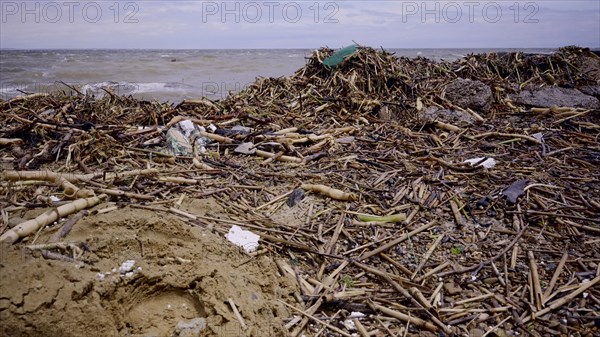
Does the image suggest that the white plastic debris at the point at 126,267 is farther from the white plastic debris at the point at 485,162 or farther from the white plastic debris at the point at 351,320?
the white plastic debris at the point at 485,162

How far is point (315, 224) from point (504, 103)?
5.49 metres

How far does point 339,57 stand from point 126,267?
20.6 ft

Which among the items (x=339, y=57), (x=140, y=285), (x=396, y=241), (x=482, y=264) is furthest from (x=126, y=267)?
(x=339, y=57)

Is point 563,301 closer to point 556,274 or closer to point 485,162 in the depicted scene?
point 556,274

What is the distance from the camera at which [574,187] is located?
3609 mm

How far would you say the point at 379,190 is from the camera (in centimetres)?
352

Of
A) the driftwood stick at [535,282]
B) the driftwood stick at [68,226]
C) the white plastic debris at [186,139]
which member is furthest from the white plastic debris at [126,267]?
the driftwood stick at [535,282]

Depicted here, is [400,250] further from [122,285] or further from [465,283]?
[122,285]

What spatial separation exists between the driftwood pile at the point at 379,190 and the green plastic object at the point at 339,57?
1216 mm

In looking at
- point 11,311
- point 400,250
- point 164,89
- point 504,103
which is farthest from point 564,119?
point 164,89

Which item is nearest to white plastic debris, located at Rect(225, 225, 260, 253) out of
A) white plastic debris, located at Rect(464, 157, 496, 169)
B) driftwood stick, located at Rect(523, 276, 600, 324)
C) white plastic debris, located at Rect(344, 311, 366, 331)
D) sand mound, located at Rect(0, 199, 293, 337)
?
sand mound, located at Rect(0, 199, 293, 337)

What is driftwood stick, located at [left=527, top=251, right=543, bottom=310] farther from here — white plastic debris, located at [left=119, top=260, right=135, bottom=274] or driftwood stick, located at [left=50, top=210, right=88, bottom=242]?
driftwood stick, located at [left=50, top=210, right=88, bottom=242]

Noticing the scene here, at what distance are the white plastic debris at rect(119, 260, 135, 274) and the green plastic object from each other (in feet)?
19.9

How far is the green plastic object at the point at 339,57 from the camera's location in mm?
7586
